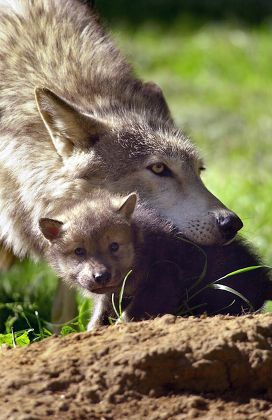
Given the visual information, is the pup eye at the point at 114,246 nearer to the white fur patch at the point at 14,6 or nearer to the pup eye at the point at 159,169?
the pup eye at the point at 159,169

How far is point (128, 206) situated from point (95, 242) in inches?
9.3

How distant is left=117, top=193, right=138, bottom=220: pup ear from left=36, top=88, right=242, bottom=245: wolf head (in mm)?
410

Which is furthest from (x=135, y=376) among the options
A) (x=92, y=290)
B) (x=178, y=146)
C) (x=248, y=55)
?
(x=248, y=55)

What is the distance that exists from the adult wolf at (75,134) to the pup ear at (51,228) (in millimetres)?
388

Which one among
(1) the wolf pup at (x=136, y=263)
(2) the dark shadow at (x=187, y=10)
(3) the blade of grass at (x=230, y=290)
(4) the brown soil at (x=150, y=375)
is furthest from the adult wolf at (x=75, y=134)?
(2) the dark shadow at (x=187, y=10)

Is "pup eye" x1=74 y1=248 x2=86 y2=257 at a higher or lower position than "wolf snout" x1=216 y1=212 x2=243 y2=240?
lower

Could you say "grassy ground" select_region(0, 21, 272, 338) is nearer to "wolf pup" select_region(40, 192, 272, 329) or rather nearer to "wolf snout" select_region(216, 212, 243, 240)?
"wolf pup" select_region(40, 192, 272, 329)

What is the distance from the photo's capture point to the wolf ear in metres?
4.98

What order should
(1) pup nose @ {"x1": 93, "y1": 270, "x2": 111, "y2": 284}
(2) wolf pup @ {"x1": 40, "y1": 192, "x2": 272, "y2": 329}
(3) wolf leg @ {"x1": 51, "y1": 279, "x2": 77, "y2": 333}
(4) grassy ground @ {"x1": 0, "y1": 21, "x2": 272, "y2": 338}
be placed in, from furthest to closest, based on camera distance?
(4) grassy ground @ {"x1": 0, "y1": 21, "x2": 272, "y2": 338}
(3) wolf leg @ {"x1": 51, "y1": 279, "x2": 77, "y2": 333}
(2) wolf pup @ {"x1": 40, "y1": 192, "x2": 272, "y2": 329}
(1) pup nose @ {"x1": 93, "y1": 270, "x2": 111, "y2": 284}

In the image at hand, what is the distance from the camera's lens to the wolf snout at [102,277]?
4250mm

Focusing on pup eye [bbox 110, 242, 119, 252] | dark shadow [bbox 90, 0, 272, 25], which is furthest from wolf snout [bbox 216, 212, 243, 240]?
dark shadow [bbox 90, 0, 272, 25]

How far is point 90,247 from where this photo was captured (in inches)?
173

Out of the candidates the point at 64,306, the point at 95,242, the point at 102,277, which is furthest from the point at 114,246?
the point at 64,306

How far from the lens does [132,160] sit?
508 centimetres
